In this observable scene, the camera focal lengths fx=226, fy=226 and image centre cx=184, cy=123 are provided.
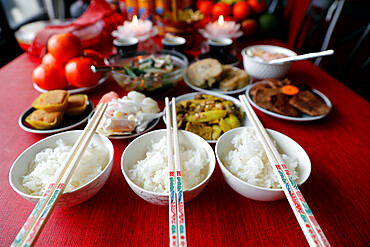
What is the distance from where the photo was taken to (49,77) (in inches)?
54.7

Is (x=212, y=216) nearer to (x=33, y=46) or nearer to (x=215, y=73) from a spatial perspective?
(x=215, y=73)

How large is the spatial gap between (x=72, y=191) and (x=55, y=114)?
0.56m

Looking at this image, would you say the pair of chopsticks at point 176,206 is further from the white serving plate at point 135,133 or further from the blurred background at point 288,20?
the blurred background at point 288,20

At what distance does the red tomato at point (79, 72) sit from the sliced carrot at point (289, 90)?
116cm

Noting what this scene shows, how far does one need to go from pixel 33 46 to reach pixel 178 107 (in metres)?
1.50

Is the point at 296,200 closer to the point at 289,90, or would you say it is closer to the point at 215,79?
the point at 289,90

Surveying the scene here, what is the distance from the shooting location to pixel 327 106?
47.5 inches

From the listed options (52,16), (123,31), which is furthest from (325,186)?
(52,16)

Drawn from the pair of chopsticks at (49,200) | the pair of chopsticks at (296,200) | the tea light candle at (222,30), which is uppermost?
the tea light candle at (222,30)

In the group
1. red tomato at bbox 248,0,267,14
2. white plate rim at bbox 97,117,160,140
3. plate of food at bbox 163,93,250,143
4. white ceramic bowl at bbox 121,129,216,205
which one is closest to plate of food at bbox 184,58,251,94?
plate of food at bbox 163,93,250,143

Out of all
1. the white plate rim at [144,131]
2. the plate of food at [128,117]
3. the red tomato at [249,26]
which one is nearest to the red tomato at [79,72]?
the plate of food at [128,117]

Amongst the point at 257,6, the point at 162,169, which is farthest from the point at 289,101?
the point at 257,6

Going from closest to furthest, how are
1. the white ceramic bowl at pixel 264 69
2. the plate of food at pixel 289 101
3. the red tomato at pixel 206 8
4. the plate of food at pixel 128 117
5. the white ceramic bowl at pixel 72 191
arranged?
the white ceramic bowl at pixel 72 191, the plate of food at pixel 128 117, the plate of food at pixel 289 101, the white ceramic bowl at pixel 264 69, the red tomato at pixel 206 8

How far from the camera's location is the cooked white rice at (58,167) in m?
0.73
